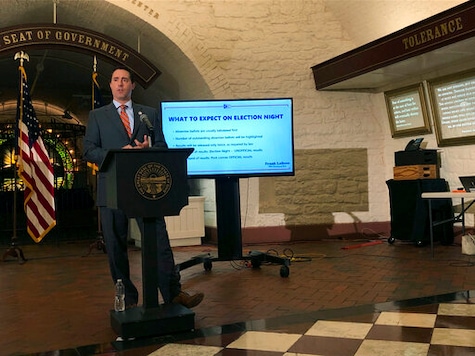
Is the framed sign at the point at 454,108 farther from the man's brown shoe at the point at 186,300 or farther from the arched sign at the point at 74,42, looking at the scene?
the man's brown shoe at the point at 186,300

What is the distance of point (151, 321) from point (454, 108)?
4888 millimetres

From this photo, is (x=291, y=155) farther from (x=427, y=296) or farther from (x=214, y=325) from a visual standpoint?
(x=214, y=325)

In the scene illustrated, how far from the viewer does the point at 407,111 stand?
23.6 ft

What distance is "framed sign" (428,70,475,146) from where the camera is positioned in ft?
20.4

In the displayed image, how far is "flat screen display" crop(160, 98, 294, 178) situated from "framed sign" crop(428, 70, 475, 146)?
2.40m

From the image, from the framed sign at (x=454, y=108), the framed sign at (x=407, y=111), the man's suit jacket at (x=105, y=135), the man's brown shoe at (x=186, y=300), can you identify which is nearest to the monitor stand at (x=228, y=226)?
the man's brown shoe at (x=186, y=300)

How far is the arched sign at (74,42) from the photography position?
6.19m

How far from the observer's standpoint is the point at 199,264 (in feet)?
18.5

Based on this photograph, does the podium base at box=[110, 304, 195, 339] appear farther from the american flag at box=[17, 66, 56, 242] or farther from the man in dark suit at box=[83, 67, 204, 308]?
the american flag at box=[17, 66, 56, 242]

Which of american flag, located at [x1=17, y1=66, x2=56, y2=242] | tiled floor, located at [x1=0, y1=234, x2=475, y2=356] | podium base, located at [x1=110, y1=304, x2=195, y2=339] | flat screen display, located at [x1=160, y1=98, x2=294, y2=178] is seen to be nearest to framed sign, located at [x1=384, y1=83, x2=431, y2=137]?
tiled floor, located at [x1=0, y1=234, x2=475, y2=356]

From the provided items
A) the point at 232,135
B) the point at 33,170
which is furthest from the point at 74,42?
the point at 232,135

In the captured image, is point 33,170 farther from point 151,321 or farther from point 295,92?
point 151,321

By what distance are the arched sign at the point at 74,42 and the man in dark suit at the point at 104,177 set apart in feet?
11.4

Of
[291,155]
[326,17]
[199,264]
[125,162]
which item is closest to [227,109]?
[291,155]
